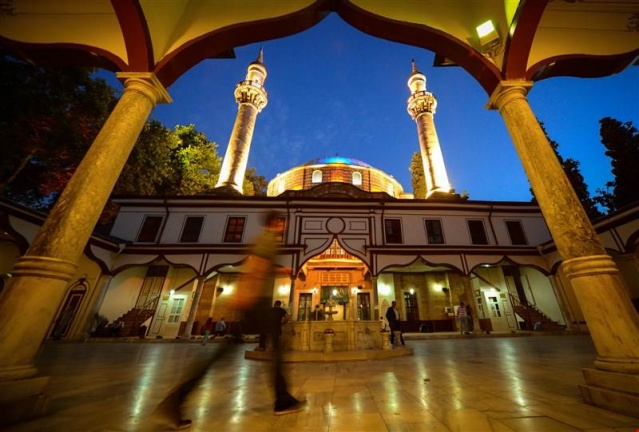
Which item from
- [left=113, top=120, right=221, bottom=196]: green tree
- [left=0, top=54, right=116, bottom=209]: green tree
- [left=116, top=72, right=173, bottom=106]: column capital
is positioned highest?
[left=113, top=120, right=221, bottom=196]: green tree

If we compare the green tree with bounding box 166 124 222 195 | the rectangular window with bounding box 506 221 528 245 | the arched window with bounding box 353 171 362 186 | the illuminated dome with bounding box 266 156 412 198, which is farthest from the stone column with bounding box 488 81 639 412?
the arched window with bounding box 353 171 362 186

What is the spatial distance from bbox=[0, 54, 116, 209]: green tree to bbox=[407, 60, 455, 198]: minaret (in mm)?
21708

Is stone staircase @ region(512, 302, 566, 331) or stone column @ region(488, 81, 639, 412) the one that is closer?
stone column @ region(488, 81, 639, 412)

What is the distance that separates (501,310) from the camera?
15477 millimetres

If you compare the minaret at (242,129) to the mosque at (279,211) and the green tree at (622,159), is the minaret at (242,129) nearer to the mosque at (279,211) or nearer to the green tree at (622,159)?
the mosque at (279,211)

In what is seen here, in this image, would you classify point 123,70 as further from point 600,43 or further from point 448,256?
point 448,256

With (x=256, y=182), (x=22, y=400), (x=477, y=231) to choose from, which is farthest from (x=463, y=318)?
(x=256, y=182)

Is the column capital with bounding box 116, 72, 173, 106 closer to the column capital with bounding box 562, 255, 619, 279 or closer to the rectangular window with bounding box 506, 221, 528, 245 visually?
the column capital with bounding box 562, 255, 619, 279

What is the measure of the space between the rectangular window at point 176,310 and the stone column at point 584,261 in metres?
16.5

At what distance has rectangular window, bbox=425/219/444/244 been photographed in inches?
580

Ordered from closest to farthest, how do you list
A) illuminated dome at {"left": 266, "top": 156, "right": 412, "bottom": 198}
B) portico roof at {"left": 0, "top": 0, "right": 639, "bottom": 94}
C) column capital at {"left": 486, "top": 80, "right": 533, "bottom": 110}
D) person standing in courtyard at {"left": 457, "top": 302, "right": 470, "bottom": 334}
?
column capital at {"left": 486, "top": 80, "right": 533, "bottom": 110}, portico roof at {"left": 0, "top": 0, "right": 639, "bottom": 94}, person standing in courtyard at {"left": 457, "top": 302, "right": 470, "bottom": 334}, illuminated dome at {"left": 266, "top": 156, "right": 412, "bottom": 198}

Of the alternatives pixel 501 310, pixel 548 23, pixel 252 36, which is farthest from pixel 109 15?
pixel 501 310

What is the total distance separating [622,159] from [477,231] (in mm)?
12842

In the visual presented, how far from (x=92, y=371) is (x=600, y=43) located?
415 inches
